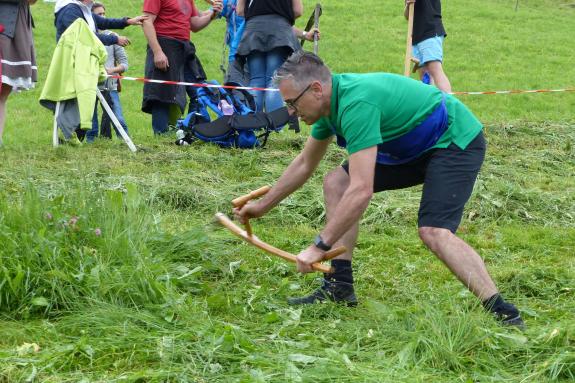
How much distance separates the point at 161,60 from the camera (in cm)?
934

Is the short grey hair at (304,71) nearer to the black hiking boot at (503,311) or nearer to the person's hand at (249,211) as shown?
the person's hand at (249,211)

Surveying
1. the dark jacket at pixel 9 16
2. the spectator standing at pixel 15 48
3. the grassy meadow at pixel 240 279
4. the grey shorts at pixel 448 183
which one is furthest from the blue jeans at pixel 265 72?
the grey shorts at pixel 448 183

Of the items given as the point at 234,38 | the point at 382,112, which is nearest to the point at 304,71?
the point at 382,112

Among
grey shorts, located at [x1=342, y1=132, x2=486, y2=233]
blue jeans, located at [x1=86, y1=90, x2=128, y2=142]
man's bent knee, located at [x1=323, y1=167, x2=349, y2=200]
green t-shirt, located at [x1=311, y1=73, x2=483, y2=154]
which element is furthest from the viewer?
blue jeans, located at [x1=86, y1=90, x2=128, y2=142]

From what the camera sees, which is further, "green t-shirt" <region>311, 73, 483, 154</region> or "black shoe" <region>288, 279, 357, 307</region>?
"black shoe" <region>288, 279, 357, 307</region>

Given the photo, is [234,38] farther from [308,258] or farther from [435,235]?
[308,258]

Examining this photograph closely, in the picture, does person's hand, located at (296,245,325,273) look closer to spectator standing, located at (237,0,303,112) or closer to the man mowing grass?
the man mowing grass

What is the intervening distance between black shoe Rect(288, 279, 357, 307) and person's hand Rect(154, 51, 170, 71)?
192 inches

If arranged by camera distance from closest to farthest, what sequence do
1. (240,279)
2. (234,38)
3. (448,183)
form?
(448,183) < (240,279) < (234,38)

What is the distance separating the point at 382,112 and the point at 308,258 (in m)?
0.79

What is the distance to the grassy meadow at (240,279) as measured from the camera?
12.9 ft

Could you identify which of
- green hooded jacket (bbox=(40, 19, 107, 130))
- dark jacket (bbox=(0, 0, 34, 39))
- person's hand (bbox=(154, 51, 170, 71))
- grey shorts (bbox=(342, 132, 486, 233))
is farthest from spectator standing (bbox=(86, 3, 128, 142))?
grey shorts (bbox=(342, 132, 486, 233))

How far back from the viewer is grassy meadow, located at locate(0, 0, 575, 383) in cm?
392

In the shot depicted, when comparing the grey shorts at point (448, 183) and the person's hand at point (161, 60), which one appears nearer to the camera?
the grey shorts at point (448, 183)
